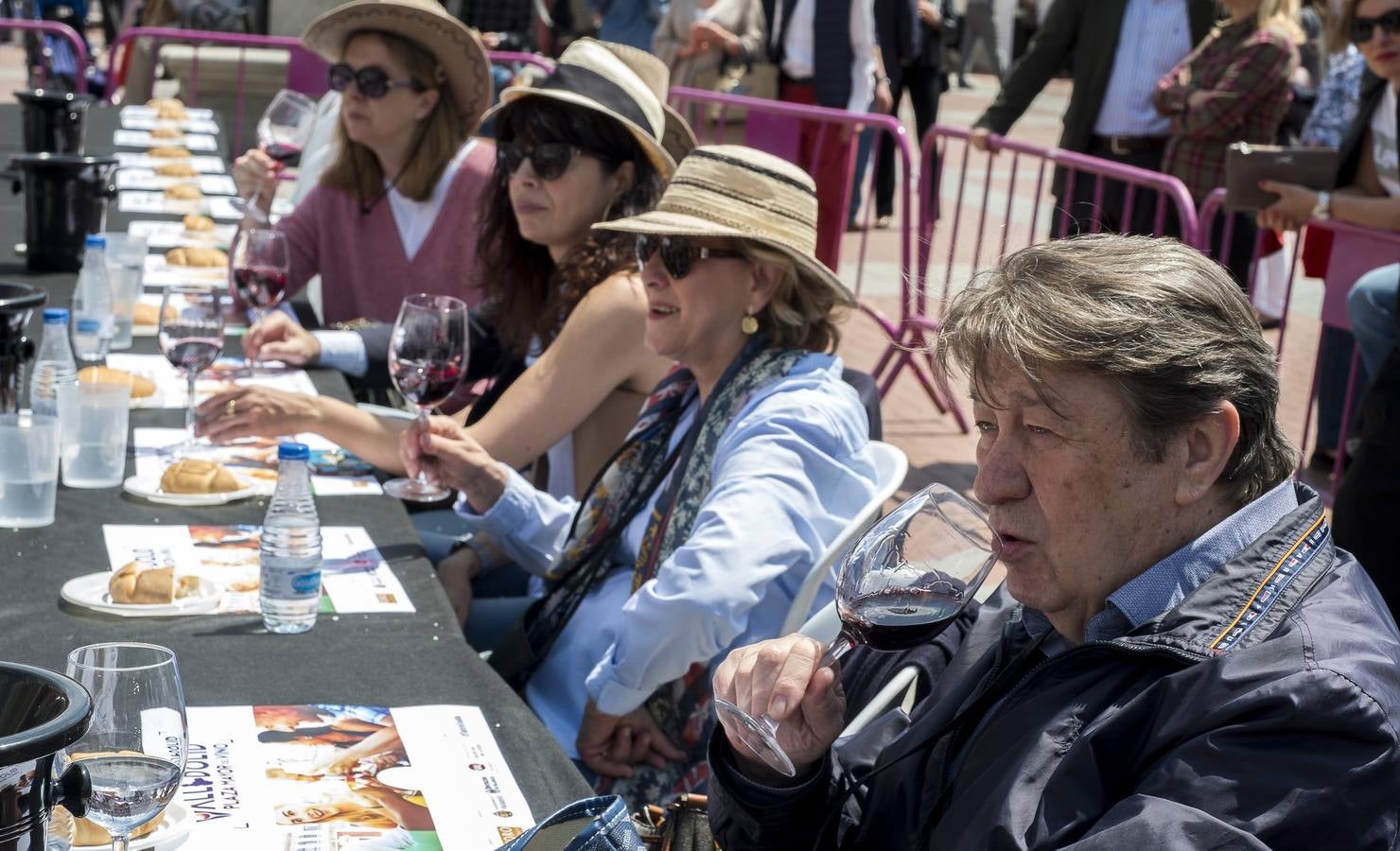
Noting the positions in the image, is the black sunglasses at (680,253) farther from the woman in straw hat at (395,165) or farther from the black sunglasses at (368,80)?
the black sunglasses at (368,80)

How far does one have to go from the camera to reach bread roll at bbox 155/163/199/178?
6.63 metres

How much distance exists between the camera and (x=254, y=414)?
313 cm

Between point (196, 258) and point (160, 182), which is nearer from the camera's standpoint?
point (196, 258)

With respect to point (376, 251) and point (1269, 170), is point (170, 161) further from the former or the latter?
point (1269, 170)

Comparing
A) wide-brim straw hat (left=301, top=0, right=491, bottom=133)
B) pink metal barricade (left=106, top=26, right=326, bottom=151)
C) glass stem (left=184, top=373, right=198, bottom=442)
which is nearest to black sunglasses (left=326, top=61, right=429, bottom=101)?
wide-brim straw hat (left=301, top=0, right=491, bottom=133)

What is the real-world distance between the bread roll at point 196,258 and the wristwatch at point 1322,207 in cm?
358

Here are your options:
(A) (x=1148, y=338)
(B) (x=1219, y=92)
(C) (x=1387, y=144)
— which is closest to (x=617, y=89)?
(A) (x=1148, y=338)

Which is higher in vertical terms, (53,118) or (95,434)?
(53,118)

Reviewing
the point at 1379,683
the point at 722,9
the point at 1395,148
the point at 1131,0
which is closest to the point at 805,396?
the point at 1379,683

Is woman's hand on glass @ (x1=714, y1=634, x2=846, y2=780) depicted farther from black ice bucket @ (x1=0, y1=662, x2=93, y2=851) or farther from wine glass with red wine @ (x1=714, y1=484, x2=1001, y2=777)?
black ice bucket @ (x1=0, y1=662, x2=93, y2=851)

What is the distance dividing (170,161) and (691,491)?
4.89m

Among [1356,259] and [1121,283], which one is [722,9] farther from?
[1121,283]

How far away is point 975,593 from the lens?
5.77ft

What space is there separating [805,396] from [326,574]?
2.77ft
